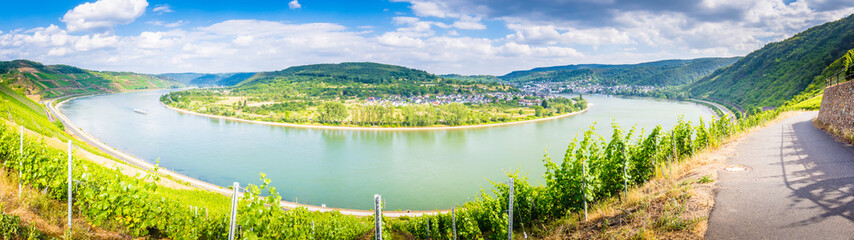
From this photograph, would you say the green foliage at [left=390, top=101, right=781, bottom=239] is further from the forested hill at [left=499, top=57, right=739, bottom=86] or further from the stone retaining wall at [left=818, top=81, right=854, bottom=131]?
the forested hill at [left=499, top=57, right=739, bottom=86]

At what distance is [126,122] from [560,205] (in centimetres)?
5312

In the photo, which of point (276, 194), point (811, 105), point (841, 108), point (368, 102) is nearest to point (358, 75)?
point (368, 102)

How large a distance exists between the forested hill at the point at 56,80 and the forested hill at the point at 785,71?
111523 mm

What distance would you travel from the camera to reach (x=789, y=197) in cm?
411

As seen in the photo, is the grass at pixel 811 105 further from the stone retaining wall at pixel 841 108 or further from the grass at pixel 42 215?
the grass at pixel 42 215

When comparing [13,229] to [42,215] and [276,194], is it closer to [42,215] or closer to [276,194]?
[42,215]

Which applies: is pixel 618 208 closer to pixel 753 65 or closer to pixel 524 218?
pixel 524 218

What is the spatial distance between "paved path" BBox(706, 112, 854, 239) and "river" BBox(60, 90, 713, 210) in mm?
11480

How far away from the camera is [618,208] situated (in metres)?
5.06

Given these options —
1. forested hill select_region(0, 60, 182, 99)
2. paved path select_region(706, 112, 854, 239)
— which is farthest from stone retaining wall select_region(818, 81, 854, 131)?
forested hill select_region(0, 60, 182, 99)

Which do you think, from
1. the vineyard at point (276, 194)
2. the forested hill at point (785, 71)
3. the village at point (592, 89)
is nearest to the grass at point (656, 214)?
the vineyard at point (276, 194)

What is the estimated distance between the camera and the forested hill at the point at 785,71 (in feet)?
148

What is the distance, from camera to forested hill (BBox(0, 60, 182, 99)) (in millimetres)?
77812

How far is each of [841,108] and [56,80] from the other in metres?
132
